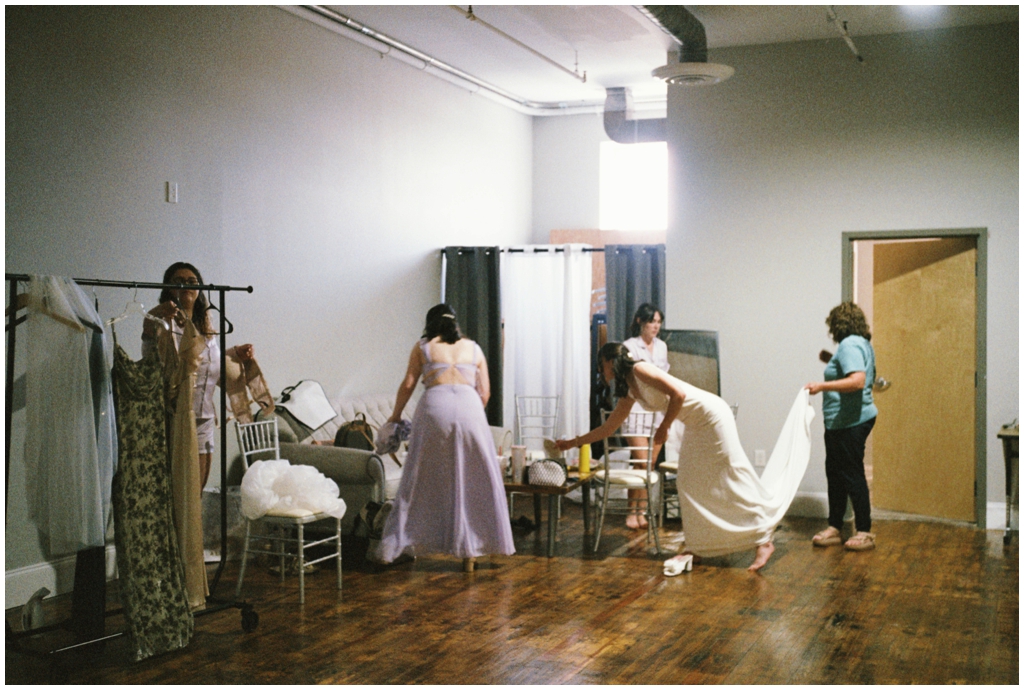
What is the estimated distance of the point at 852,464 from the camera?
5754 mm

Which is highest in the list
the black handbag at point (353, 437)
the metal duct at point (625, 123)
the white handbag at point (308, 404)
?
the metal duct at point (625, 123)

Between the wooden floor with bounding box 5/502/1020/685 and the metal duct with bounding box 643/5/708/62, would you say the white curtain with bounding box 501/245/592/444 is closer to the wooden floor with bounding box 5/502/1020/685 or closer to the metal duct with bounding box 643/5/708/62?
the metal duct with bounding box 643/5/708/62

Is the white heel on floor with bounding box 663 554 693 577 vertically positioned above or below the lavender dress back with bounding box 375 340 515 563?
below

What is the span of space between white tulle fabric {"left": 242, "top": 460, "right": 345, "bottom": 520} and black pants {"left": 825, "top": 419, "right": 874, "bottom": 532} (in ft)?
9.67

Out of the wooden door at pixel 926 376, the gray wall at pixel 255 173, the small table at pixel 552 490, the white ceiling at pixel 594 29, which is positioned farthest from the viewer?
the wooden door at pixel 926 376

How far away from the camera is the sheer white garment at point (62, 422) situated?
342 cm

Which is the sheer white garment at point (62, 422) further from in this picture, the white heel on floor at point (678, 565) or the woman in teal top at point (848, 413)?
the woman in teal top at point (848, 413)

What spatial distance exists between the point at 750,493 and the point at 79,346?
11.0 ft

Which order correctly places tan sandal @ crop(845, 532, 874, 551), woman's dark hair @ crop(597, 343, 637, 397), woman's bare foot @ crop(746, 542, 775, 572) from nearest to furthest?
1. woman's dark hair @ crop(597, 343, 637, 397)
2. woman's bare foot @ crop(746, 542, 775, 572)
3. tan sandal @ crop(845, 532, 874, 551)

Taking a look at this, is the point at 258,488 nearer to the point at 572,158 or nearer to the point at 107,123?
the point at 107,123

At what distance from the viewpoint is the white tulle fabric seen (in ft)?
15.3

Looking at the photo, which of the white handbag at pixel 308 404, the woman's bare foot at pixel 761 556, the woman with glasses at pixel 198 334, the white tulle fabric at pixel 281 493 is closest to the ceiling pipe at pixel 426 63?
the white handbag at pixel 308 404

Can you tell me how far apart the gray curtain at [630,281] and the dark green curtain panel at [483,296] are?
0.95 m

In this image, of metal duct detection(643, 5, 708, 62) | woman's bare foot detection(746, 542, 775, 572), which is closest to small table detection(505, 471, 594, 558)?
woman's bare foot detection(746, 542, 775, 572)
